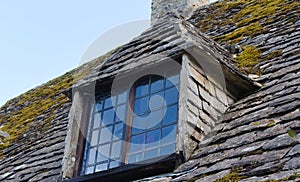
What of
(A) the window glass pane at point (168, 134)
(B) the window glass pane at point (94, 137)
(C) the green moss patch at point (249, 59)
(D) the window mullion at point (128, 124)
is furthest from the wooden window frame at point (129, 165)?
(C) the green moss patch at point (249, 59)

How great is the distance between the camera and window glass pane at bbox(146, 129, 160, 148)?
15.7ft

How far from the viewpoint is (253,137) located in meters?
4.18

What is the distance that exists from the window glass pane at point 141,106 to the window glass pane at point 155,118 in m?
0.12

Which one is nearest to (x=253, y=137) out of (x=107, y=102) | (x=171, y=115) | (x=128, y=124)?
(x=171, y=115)

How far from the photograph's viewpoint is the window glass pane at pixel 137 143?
4.87 m

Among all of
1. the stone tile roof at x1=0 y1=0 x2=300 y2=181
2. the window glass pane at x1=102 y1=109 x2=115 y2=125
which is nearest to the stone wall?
the stone tile roof at x1=0 y1=0 x2=300 y2=181

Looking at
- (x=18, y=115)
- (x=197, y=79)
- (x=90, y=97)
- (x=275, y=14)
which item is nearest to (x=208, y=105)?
(x=197, y=79)

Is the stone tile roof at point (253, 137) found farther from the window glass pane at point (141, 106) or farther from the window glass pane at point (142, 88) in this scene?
the window glass pane at point (141, 106)

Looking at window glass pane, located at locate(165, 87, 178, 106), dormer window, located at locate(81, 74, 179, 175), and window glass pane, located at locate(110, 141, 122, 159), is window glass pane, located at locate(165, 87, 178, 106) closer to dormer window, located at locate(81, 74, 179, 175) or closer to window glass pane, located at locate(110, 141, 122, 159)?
dormer window, located at locate(81, 74, 179, 175)

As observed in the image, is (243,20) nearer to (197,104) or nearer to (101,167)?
(197,104)

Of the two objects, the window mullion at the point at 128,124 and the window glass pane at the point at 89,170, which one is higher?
the window mullion at the point at 128,124

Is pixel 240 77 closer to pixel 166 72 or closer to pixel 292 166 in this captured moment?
pixel 166 72

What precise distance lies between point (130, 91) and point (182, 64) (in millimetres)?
628

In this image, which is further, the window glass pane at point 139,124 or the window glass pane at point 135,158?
the window glass pane at point 139,124
